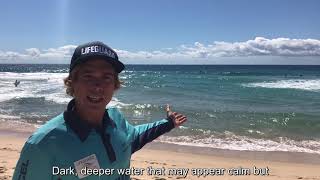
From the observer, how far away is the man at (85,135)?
1702 millimetres

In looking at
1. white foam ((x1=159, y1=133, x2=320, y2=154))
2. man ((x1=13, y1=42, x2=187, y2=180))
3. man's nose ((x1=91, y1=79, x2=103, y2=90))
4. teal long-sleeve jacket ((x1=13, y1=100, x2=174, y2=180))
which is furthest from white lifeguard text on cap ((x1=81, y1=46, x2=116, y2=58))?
white foam ((x1=159, y1=133, x2=320, y2=154))

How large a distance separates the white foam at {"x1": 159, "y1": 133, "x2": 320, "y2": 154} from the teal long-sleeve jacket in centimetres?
964

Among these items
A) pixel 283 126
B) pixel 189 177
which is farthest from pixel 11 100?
pixel 189 177

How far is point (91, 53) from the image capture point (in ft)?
6.26

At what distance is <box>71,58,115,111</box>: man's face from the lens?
197 centimetres

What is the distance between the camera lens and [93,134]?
193cm

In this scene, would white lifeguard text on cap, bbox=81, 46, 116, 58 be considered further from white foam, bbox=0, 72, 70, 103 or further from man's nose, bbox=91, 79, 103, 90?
white foam, bbox=0, 72, 70, 103

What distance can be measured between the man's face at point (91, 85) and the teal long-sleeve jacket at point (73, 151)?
0.28 ft

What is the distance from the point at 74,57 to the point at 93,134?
1.33 ft

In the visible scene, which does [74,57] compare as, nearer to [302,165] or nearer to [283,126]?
[302,165]

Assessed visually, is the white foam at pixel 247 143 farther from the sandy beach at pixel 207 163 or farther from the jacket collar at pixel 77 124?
the jacket collar at pixel 77 124

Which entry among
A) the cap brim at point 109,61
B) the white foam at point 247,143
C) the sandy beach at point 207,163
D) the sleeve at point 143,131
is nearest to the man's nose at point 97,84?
the cap brim at point 109,61

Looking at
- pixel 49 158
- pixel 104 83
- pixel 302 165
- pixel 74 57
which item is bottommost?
pixel 302 165

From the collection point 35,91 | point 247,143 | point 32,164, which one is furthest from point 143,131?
point 35,91
